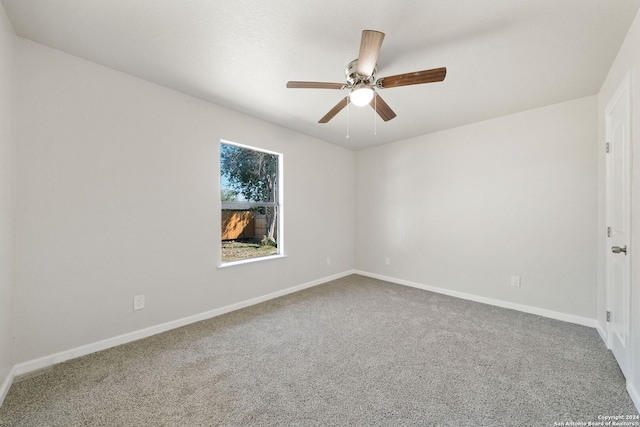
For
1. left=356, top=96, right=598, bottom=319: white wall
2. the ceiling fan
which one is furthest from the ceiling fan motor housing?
left=356, top=96, right=598, bottom=319: white wall

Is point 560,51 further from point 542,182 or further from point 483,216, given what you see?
point 483,216

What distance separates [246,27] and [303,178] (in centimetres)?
235

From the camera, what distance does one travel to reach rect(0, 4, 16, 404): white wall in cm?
157

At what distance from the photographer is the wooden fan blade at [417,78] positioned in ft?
5.17

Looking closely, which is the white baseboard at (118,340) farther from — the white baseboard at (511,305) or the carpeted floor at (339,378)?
the white baseboard at (511,305)

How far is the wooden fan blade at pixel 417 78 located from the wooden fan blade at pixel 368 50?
0.52 feet

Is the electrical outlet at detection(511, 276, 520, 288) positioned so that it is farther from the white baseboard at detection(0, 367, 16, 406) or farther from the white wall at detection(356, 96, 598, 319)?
the white baseboard at detection(0, 367, 16, 406)

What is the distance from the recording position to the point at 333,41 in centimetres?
182

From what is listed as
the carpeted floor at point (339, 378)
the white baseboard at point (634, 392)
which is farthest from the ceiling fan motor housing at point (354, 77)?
the white baseboard at point (634, 392)

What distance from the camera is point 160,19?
5.39ft

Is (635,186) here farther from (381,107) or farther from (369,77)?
(369,77)

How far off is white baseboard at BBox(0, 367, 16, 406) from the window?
5.70 feet

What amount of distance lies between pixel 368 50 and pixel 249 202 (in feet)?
7.70

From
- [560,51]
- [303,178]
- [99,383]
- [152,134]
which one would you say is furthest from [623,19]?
[99,383]
